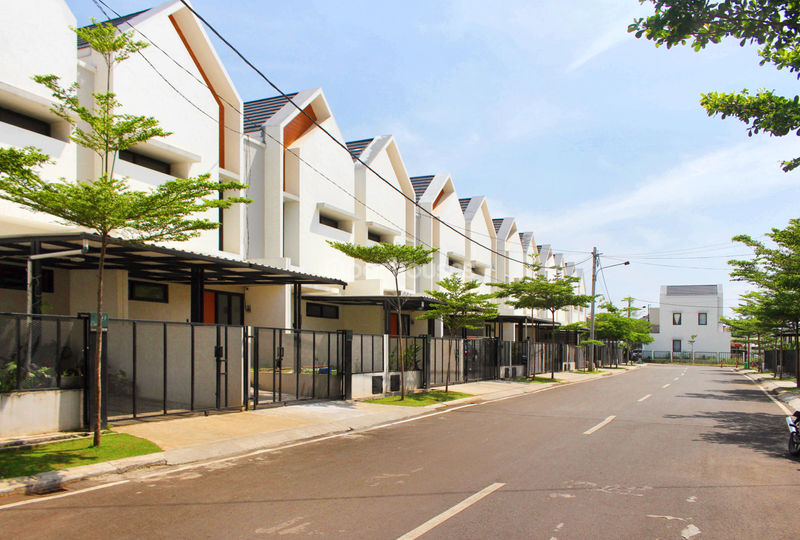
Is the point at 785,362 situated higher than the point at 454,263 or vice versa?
the point at 454,263

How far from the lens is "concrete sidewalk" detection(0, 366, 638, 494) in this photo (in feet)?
27.9

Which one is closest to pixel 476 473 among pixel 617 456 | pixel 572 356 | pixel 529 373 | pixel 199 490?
pixel 617 456

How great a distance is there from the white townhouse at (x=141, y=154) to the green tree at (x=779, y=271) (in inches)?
656

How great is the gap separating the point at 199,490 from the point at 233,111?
18998 millimetres

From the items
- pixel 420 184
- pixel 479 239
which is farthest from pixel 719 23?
pixel 479 239

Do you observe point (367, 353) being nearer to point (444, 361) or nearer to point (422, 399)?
point (422, 399)

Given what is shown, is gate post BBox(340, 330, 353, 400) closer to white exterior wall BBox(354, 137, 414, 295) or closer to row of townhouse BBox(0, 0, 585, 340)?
row of townhouse BBox(0, 0, 585, 340)

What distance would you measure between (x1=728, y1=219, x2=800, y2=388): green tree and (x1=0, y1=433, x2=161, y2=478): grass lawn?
21.2 meters

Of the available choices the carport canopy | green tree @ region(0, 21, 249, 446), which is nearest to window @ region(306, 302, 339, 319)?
the carport canopy

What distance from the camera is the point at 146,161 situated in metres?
20.2

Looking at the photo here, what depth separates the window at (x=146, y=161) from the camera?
19.5 meters

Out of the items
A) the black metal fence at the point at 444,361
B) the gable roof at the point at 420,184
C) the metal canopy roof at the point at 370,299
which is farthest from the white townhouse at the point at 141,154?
the gable roof at the point at 420,184

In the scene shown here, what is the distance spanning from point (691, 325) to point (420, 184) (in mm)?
63892

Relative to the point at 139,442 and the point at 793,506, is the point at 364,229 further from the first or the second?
the point at 793,506
